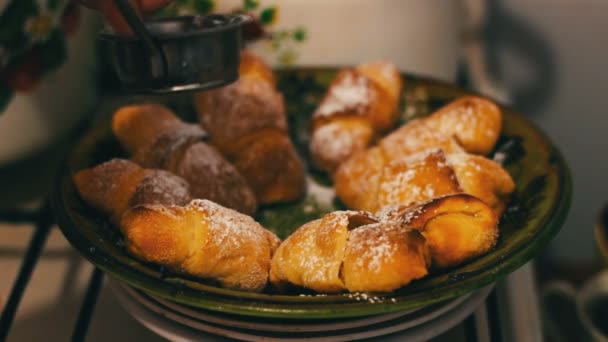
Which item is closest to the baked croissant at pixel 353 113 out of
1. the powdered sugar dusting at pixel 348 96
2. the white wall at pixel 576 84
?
the powdered sugar dusting at pixel 348 96

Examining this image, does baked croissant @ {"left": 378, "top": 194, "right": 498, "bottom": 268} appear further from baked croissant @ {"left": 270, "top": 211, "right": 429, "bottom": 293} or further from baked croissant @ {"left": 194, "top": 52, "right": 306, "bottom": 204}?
baked croissant @ {"left": 194, "top": 52, "right": 306, "bottom": 204}

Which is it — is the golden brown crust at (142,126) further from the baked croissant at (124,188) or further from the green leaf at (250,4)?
the green leaf at (250,4)

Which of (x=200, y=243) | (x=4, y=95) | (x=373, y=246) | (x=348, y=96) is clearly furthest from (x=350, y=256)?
(x=4, y=95)

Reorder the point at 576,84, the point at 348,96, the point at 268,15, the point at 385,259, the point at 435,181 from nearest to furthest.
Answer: the point at 385,259
the point at 435,181
the point at 348,96
the point at 268,15
the point at 576,84

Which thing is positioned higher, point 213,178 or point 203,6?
point 203,6

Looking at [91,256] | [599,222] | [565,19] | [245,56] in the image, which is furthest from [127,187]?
[565,19]

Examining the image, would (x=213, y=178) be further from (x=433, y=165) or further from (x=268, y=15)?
(x=268, y=15)

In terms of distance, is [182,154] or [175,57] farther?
[182,154]

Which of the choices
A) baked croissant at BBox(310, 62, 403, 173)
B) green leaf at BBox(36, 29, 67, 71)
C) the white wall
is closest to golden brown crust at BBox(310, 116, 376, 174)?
baked croissant at BBox(310, 62, 403, 173)
